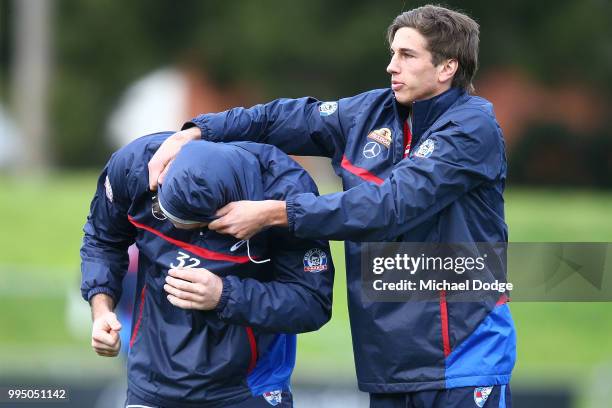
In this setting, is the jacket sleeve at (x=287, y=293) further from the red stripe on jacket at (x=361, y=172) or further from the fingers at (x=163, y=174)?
the fingers at (x=163, y=174)

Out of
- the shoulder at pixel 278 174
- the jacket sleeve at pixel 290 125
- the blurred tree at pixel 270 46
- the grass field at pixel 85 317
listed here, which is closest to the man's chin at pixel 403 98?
the jacket sleeve at pixel 290 125

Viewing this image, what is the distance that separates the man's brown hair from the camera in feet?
13.6

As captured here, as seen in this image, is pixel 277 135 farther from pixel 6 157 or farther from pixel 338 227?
pixel 6 157

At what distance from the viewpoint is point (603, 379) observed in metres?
8.02

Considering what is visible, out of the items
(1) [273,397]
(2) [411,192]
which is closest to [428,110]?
(2) [411,192]

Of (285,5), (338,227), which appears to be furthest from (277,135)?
(285,5)

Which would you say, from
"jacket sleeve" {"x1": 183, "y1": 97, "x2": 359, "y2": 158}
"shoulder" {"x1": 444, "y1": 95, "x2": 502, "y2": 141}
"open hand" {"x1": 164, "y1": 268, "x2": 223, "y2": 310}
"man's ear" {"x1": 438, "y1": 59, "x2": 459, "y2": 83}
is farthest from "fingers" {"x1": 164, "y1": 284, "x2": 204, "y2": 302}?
"man's ear" {"x1": 438, "y1": 59, "x2": 459, "y2": 83}

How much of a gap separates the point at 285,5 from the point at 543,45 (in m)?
5.48

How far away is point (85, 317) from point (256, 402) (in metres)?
6.45

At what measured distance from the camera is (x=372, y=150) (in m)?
4.18

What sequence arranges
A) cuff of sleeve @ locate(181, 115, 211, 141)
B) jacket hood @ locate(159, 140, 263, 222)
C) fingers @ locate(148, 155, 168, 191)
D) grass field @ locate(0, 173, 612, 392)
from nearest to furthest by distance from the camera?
jacket hood @ locate(159, 140, 263, 222), fingers @ locate(148, 155, 168, 191), cuff of sleeve @ locate(181, 115, 211, 141), grass field @ locate(0, 173, 612, 392)

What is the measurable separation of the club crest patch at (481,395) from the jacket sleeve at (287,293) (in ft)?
2.00

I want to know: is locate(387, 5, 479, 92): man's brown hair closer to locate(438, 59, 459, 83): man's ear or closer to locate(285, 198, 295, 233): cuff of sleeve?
locate(438, 59, 459, 83): man's ear

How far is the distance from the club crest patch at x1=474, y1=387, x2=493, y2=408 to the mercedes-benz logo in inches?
37.2
